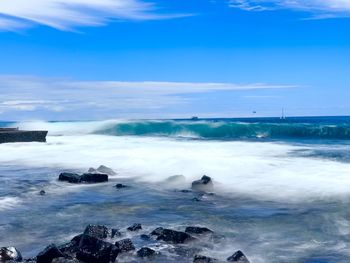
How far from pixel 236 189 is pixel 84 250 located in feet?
31.2

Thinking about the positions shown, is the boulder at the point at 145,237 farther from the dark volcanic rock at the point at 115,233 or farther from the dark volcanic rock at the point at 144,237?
the dark volcanic rock at the point at 115,233

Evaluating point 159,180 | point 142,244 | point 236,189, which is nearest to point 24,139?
point 159,180

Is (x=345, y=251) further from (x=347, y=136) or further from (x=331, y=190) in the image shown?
(x=347, y=136)

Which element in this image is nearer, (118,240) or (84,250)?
(84,250)

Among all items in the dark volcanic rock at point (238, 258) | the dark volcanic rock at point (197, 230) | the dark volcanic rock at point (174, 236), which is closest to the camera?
the dark volcanic rock at point (238, 258)

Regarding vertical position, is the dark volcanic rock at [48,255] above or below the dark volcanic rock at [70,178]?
above

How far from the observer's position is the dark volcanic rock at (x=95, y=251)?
805 cm

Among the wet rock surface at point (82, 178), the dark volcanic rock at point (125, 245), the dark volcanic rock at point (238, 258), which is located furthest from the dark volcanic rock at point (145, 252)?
the wet rock surface at point (82, 178)

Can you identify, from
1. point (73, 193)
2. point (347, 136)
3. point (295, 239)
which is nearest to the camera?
point (295, 239)

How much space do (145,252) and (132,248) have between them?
1.32ft

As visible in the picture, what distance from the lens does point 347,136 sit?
51.5 meters

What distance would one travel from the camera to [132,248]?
29.1 feet

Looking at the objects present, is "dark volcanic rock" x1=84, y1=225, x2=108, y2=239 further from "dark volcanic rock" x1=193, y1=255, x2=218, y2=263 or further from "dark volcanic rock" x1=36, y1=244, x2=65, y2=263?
"dark volcanic rock" x1=193, y1=255, x2=218, y2=263

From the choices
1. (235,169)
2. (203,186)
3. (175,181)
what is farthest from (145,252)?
(235,169)
